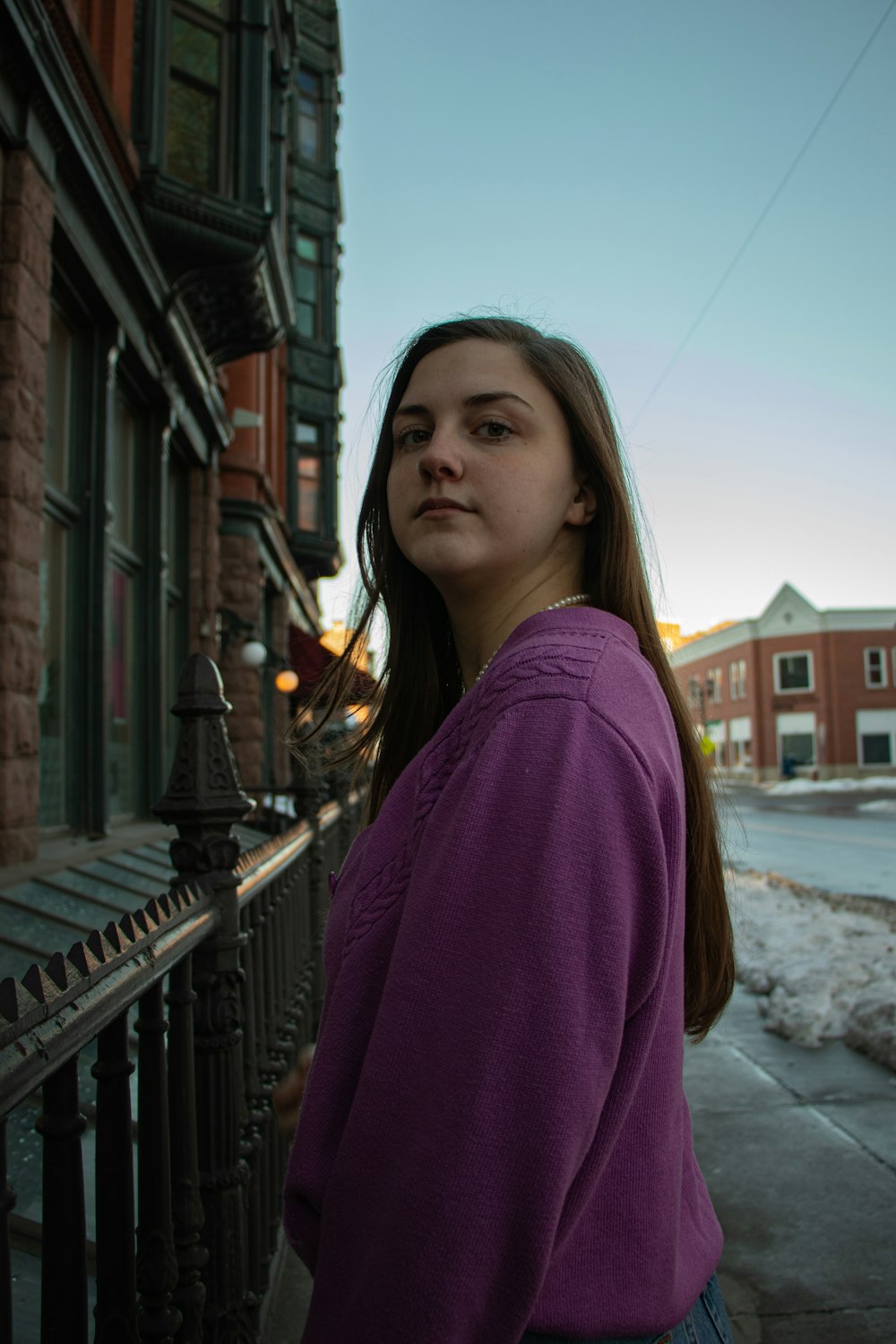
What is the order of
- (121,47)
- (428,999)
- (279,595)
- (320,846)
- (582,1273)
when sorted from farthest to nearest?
(279,595)
(121,47)
(320,846)
(582,1273)
(428,999)

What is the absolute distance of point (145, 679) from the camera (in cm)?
872

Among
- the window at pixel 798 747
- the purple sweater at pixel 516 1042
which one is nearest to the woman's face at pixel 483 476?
the purple sweater at pixel 516 1042

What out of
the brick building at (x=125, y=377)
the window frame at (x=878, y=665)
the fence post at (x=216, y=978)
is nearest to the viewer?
the fence post at (x=216, y=978)

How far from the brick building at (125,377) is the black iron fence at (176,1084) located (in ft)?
9.10

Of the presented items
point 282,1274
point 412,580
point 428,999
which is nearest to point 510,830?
point 428,999

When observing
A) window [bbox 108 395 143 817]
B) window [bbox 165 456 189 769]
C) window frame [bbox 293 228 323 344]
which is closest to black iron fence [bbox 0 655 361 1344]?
window [bbox 108 395 143 817]

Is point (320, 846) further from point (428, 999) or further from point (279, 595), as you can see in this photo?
point (279, 595)

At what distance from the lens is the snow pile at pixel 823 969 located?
5.01 meters

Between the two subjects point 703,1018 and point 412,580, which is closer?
point 703,1018

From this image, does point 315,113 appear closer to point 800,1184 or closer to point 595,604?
point 800,1184

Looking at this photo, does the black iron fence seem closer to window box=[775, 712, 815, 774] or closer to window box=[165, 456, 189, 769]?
window box=[165, 456, 189, 769]

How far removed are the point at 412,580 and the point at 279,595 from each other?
1615 cm

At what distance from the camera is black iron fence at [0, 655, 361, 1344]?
1.14 meters

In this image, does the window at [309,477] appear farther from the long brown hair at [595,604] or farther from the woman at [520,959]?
the woman at [520,959]
